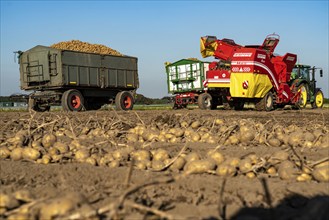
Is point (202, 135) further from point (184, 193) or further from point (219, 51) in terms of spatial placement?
point (219, 51)

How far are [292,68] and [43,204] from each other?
1629 cm

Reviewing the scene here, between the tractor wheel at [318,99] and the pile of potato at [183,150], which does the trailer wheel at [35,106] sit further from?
the tractor wheel at [318,99]

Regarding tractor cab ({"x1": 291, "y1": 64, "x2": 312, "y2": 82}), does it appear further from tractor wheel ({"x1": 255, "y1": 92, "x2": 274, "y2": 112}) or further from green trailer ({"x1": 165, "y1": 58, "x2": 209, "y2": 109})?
green trailer ({"x1": 165, "y1": 58, "x2": 209, "y2": 109})

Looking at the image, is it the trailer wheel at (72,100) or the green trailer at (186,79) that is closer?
the trailer wheel at (72,100)

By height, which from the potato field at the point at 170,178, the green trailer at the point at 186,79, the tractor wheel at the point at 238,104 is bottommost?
the potato field at the point at 170,178

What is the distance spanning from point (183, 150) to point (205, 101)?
1378 centimetres

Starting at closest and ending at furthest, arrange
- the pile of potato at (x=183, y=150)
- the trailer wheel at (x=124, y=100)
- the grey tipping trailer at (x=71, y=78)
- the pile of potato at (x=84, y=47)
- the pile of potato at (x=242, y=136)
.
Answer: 1. the pile of potato at (x=183, y=150)
2. the pile of potato at (x=242, y=136)
3. the grey tipping trailer at (x=71, y=78)
4. the trailer wheel at (x=124, y=100)
5. the pile of potato at (x=84, y=47)

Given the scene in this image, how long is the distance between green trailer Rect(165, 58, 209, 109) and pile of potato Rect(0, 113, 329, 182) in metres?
11.4

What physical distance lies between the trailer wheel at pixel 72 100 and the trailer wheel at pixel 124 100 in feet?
7.01

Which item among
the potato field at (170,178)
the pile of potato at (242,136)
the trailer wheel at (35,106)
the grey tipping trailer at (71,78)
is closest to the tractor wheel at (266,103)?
the grey tipping trailer at (71,78)

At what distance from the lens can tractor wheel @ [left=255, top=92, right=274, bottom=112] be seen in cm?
1581

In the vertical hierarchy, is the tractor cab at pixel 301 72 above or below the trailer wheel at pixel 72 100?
above

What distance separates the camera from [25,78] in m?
17.2

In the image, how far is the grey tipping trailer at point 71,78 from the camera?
53.3 feet
